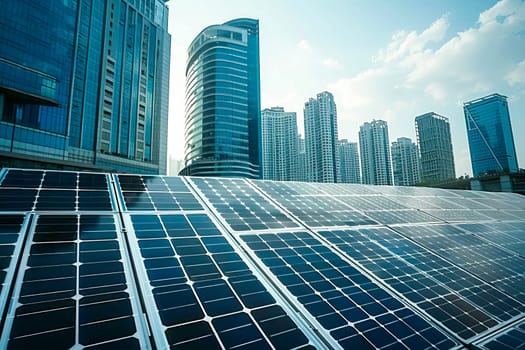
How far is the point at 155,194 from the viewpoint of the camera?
15.6 m

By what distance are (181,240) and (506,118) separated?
243 meters

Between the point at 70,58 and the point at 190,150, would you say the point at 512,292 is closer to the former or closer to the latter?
the point at 70,58

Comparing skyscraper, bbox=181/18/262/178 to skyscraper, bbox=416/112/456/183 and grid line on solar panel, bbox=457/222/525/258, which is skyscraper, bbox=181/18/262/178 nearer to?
skyscraper, bbox=416/112/456/183

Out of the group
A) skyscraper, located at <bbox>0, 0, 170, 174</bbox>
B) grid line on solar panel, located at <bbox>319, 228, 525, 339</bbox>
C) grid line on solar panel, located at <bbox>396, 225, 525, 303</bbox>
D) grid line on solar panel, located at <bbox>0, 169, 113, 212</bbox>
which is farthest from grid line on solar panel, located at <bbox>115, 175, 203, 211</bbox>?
skyscraper, located at <bbox>0, 0, 170, 174</bbox>

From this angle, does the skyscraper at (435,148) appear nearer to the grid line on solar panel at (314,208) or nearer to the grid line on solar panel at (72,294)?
the grid line on solar panel at (314,208)

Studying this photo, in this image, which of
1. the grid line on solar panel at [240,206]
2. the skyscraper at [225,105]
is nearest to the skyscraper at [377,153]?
the skyscraper at [225,105]

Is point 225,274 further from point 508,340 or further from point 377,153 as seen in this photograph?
point 377,153

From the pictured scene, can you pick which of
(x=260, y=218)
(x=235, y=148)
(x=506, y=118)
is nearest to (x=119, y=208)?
(x=260, y=218)

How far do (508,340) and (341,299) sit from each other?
208 inches

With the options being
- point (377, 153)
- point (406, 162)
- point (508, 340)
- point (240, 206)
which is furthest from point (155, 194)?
point (406, 162)

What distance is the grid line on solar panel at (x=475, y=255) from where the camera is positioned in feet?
42.9

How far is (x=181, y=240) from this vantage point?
11.1 meters

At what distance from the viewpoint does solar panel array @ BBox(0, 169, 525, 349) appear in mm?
6715

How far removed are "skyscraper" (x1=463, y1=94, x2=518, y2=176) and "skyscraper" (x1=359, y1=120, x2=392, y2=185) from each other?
2288 inches
